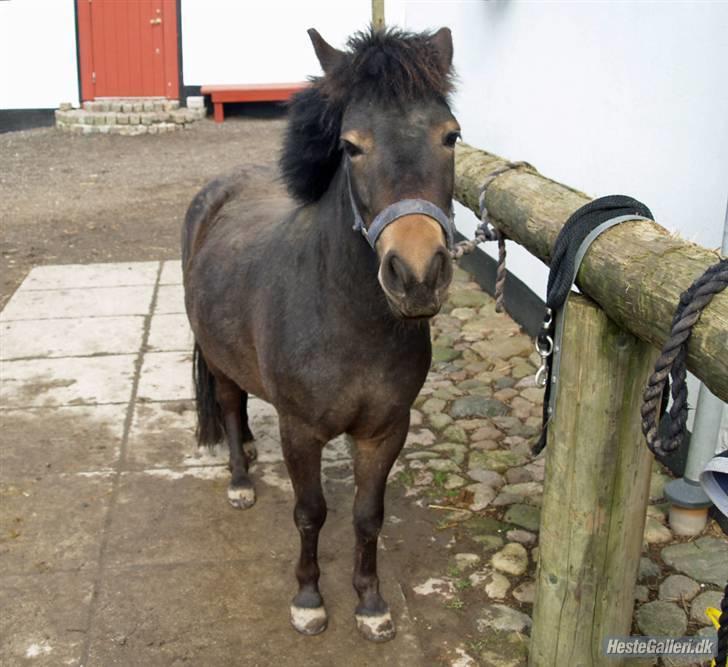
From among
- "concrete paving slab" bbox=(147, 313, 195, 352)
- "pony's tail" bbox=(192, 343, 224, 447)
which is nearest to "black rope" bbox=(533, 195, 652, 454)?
"pony's tail" bbox=(192, 343, 224, 447)

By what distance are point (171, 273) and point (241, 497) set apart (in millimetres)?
3667

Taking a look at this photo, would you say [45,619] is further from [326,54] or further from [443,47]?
[443,47]

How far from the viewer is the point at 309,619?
292 cm

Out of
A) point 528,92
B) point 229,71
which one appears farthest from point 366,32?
point 229,71

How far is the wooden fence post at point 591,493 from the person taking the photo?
2.30 m

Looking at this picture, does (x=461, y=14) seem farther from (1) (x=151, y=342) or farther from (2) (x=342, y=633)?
(2) (x=342, y=633)

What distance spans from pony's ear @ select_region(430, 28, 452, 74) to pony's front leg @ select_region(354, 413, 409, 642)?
1142mm

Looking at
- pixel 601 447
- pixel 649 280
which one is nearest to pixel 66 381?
pixel 601 447

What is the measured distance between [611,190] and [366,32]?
8.44 feet

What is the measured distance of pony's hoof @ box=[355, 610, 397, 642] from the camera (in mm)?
2881

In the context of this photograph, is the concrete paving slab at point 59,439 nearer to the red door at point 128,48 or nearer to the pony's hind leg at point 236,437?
the pony's hind leg at point 236,437

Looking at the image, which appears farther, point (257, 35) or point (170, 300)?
point (257, 35)

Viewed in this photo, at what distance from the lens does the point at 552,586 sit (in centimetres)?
253

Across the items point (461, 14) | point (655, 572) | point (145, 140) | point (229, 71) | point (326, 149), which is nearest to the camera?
point (326, 149)
